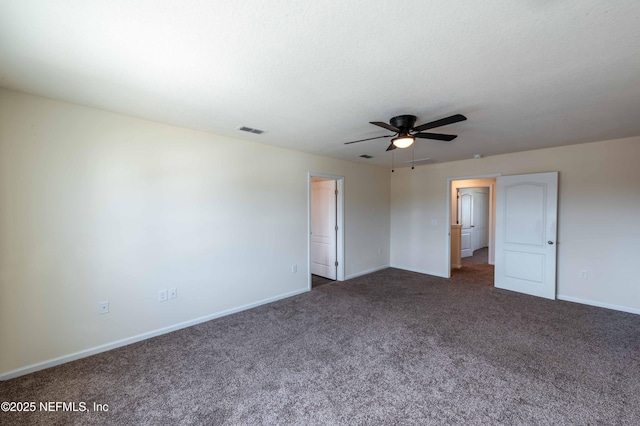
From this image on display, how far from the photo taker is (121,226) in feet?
9.19

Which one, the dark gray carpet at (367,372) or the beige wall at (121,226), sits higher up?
the beige wall at (121,226)

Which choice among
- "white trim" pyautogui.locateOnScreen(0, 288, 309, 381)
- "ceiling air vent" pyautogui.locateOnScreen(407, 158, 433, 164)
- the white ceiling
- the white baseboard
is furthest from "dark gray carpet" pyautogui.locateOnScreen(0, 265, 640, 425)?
"ceiling air vent" pyautogui.locateOnScreen(407, 158, 433, 164)

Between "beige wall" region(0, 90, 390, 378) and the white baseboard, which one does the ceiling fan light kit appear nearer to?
"beige wall" region(0, 90, 390, 378)

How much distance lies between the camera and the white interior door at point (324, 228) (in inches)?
210

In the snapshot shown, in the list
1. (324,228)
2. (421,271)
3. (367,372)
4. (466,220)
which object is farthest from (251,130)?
(466,220)

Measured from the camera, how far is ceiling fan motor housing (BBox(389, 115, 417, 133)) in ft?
8.78

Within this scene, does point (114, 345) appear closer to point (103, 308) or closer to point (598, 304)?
point (103, 308)

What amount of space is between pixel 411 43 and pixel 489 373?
2682 mm

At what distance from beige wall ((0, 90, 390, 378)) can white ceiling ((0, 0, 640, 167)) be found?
333mm

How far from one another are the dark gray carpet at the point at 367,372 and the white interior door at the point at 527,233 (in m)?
0.75

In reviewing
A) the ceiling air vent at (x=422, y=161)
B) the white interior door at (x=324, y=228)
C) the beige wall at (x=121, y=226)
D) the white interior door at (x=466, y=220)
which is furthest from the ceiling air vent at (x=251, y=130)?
the white interior door at (x=466, y=220)

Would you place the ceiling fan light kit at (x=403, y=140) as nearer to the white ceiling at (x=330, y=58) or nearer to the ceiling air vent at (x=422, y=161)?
the white ceiling at (x=330, y=58)

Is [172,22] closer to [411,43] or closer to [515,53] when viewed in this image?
[411,43]

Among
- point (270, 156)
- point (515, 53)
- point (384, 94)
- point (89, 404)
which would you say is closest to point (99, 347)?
point (89, 404)
